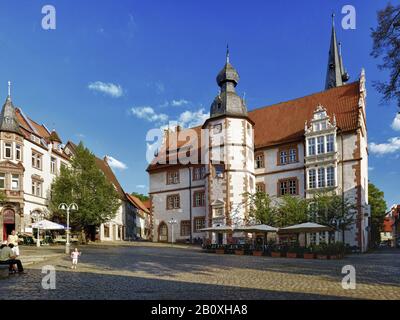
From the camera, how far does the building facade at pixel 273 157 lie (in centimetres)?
3797

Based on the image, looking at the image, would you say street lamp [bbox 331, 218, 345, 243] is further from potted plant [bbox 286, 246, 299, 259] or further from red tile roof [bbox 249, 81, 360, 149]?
red tile roof [bbox 249, 81, 360, 149]

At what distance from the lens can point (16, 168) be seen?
3941 centimetres

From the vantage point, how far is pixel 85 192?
4053 centimetres

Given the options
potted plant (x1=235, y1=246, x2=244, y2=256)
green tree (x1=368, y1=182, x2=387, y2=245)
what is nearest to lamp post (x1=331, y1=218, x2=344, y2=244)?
potted plant (x1=235, y1=246, x2=244, y2=256)

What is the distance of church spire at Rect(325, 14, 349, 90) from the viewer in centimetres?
5517

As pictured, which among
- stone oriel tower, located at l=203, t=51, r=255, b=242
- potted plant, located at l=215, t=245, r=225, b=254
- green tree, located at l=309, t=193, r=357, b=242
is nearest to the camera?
green tree, located at l=309, t=193, r=357, b=242

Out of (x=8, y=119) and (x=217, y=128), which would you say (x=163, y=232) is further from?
(x=8, y=119)

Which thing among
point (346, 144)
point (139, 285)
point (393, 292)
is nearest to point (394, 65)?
point (393, 292)

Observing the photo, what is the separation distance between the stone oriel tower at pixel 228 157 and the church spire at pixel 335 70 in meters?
18.0

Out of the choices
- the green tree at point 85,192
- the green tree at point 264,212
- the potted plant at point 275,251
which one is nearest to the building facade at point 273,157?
the green tree at point 264,212

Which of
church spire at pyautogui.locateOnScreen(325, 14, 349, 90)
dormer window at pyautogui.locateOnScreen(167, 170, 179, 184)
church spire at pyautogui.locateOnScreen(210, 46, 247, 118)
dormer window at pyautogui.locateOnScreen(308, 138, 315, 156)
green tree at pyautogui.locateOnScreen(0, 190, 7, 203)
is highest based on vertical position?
church spire at pyautogui.locateOnScreen(325, 14, 349, 90)

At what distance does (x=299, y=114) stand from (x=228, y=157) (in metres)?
9.42

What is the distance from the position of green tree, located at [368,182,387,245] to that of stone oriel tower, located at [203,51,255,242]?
23731 mm
